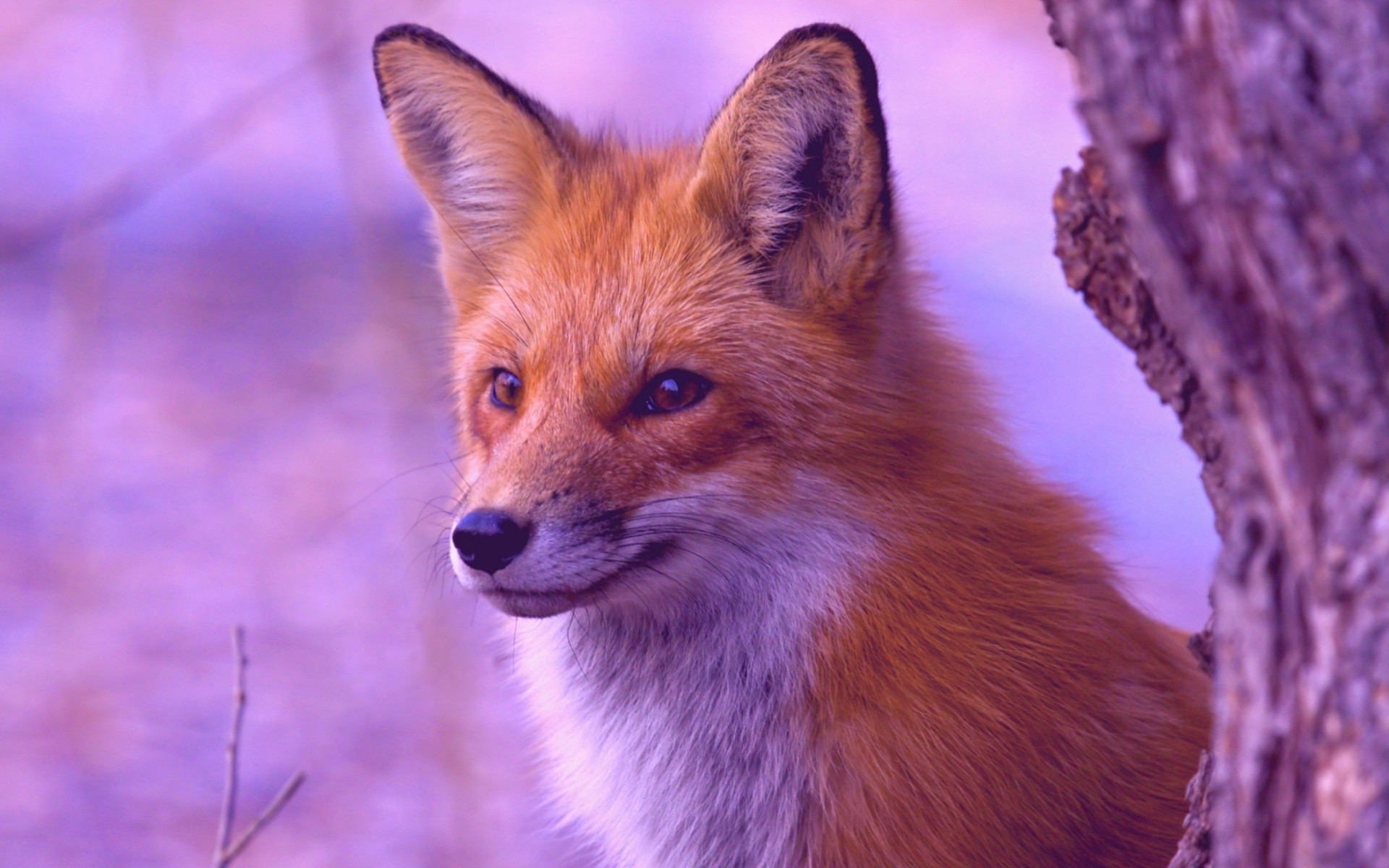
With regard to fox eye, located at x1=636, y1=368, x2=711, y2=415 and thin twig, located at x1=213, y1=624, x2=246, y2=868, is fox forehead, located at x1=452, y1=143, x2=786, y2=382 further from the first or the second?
thin twig, located at x1=213, y1=624, x2=246, y2=868

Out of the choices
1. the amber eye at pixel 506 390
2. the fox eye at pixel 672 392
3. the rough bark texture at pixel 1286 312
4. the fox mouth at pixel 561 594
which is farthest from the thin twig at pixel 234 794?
the rough bark texture at pixel 1286 312

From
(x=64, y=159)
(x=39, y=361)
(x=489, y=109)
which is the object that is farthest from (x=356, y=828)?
(x=64, y=159)

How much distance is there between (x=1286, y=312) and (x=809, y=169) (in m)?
1.64

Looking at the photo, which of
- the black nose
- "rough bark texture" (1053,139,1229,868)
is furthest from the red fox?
"rough bark texture" (1053,139,1229,868)

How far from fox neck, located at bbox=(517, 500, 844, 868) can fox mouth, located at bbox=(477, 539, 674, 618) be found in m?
0.20

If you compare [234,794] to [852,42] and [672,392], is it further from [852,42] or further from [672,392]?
[852,42]

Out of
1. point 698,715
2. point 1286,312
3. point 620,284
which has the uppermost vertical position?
point 1286,312

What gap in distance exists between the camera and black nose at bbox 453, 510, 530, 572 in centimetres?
271

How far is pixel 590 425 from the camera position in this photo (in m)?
2.94

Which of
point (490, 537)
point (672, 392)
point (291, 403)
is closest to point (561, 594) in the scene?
point (490, 537)

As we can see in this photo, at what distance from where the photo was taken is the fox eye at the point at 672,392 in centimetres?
298

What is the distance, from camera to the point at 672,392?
2984 mm

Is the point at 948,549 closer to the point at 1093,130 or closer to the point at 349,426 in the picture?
the point at 1093,130

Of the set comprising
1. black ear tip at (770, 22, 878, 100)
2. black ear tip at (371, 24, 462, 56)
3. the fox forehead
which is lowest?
the fox forehead
